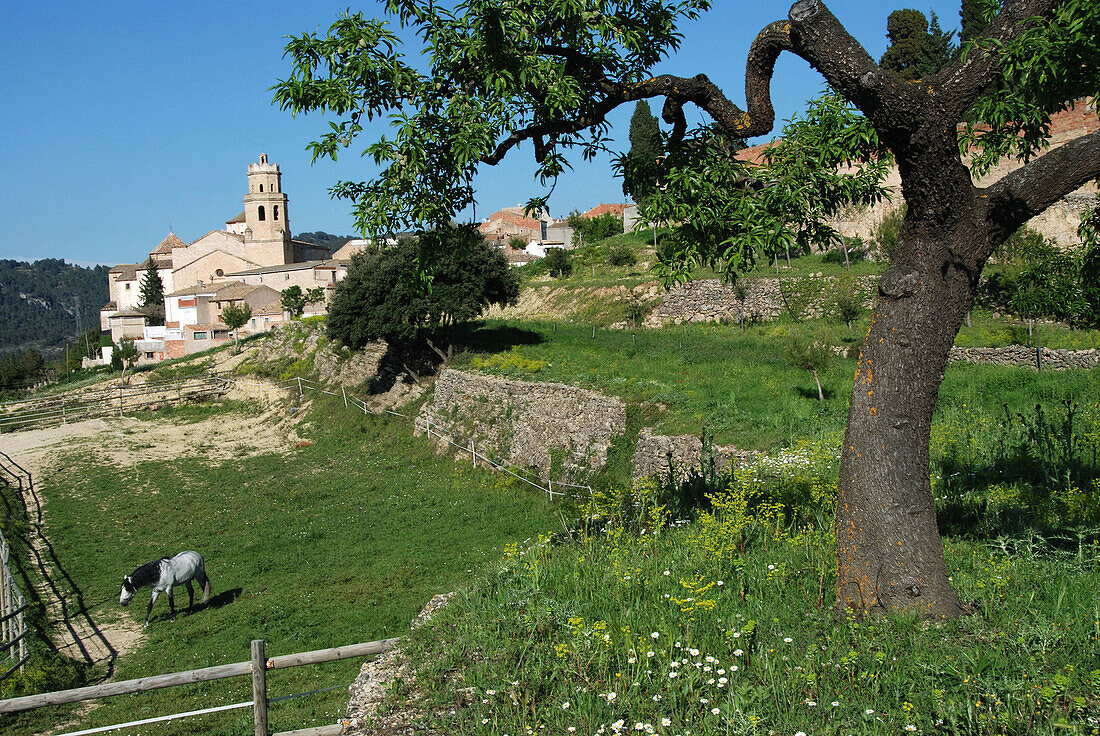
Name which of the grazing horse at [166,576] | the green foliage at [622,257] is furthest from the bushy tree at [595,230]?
the grazing horse at [166,576]

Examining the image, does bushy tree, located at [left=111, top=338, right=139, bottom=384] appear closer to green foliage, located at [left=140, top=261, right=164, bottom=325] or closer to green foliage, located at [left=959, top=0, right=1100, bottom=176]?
green foliage, located at [left=140, top=261, right=164, bottom=325]

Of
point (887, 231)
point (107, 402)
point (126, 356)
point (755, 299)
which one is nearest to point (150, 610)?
point (755, 299)

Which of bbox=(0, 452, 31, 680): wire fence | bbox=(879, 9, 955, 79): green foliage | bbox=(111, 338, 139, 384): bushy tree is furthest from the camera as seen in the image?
bbox=(111, 338, 139, 384): bushy tree

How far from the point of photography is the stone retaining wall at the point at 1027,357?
56.7ft

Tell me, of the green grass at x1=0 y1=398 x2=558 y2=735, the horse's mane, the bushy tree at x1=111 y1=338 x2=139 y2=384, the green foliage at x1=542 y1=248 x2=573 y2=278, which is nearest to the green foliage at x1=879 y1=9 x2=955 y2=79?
the green foliage at x1=542 y1=248 x2=573 y2=278

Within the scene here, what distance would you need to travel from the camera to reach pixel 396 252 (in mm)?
30125

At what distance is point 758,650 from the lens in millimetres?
4328

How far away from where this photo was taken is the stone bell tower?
298 feet

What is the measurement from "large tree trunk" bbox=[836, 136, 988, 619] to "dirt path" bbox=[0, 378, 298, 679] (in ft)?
34.2

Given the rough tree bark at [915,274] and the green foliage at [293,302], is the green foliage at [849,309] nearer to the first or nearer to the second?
the rough tree bark at [915,274]

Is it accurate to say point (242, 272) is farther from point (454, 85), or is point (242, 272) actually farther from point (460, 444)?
point (454, 85)

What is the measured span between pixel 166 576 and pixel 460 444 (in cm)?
1129

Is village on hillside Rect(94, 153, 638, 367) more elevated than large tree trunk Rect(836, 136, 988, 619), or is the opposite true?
village on hillside Rect(94, 153, 638, 367)

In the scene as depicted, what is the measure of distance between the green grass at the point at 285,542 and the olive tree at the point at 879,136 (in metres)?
6.01
